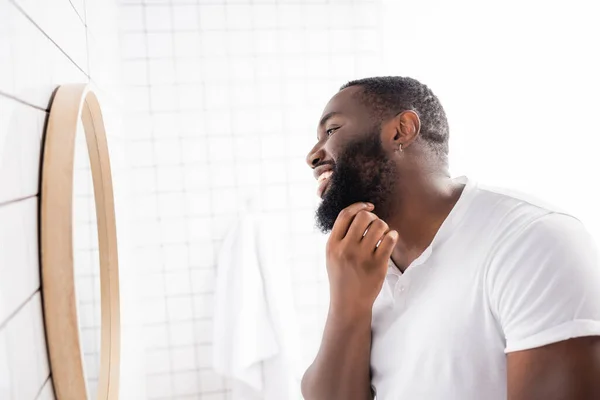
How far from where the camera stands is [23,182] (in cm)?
55

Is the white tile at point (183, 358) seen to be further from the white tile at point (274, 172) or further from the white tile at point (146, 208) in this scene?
the white tile at point (274, 172)

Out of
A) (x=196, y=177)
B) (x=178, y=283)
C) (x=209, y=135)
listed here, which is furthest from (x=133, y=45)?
(x=178, y=283)

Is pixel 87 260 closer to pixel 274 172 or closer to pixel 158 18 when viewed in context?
pixel 274 172

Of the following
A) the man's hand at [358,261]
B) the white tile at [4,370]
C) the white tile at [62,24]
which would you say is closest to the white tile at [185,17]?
the white tile at [62,24]

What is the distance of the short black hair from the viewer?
3.24ft

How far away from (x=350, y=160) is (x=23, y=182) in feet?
1.96

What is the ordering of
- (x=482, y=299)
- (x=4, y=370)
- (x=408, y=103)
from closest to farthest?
(x=4, y=370) → (x=482, y=299) → (x=408, y=103)

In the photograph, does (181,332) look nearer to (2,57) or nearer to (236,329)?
(236,329)

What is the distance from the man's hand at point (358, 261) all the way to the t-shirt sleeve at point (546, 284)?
215mm

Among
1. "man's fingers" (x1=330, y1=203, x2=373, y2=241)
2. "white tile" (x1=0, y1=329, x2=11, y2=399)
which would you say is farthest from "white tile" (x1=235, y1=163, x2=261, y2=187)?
"white tile" (x1=0, y1=329, x2=11, y2=399)

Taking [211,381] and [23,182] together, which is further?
[211,381]

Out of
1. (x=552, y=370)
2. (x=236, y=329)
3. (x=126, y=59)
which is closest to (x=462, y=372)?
(x=552, y=370)

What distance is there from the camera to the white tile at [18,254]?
485 millimetres

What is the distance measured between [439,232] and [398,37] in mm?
1268
